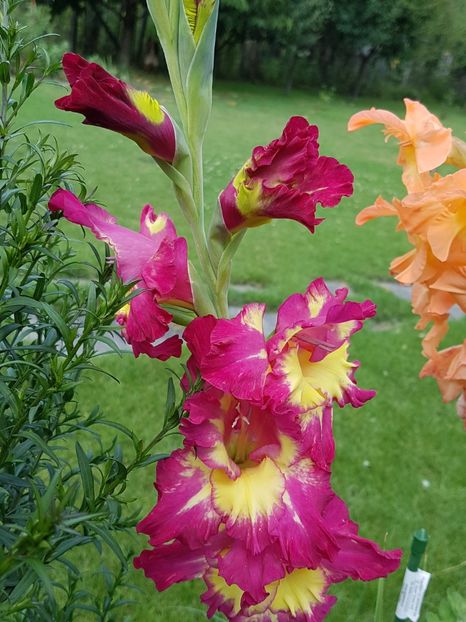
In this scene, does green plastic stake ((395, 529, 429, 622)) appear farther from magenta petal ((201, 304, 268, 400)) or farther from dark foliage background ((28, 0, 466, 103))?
dark foliage background ((28, 0, 466, 103))

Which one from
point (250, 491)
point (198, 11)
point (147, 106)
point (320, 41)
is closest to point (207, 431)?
point (250, 491)

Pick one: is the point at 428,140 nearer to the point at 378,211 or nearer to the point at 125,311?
the point at 378,211

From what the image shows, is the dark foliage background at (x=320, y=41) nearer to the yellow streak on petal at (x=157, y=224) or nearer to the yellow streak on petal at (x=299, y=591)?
the yellow streak on petal at (x=157, y=224)

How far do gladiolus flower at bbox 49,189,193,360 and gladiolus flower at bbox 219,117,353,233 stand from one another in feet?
0.27

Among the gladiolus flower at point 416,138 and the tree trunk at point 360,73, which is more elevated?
the gladiolus flower at point 416,138

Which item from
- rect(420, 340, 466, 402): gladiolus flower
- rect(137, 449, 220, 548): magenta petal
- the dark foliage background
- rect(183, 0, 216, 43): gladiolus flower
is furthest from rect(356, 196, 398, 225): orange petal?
the dark foliage background

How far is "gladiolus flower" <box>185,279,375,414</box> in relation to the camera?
65 centimetres

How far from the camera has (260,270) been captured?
474cm

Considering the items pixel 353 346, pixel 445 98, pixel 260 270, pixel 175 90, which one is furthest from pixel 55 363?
pixel 445 98

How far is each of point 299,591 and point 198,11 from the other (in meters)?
0.62

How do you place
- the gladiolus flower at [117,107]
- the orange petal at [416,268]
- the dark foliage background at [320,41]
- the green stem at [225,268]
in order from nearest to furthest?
the gladiolus flower at [117,107]
the green stem at [225,268]
the orange petal at [416,268]
the dark foliage background at [320,41]

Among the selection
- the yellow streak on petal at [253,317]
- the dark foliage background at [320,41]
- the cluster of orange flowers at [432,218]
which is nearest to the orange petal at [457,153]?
the cluster of orange flowers at [432,218]

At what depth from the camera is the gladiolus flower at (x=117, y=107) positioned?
636 mm

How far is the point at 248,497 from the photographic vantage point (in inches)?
27.0
